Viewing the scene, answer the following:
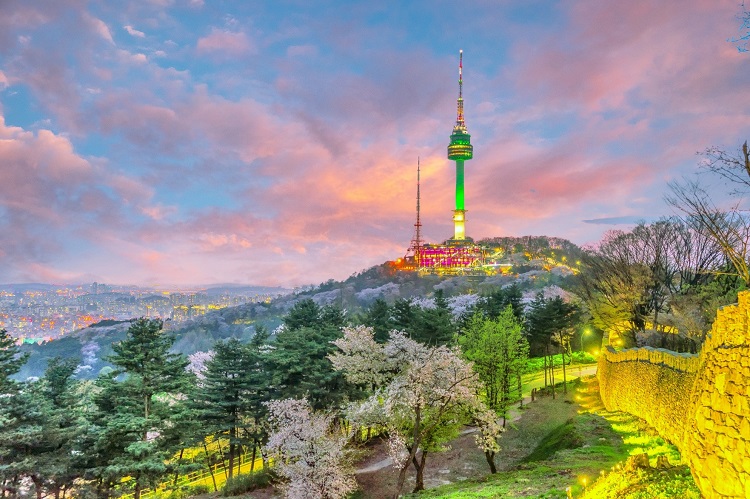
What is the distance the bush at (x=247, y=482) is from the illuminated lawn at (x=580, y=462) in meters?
10.7

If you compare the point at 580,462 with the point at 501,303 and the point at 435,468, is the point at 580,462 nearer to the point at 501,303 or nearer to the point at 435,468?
the point at 435,468

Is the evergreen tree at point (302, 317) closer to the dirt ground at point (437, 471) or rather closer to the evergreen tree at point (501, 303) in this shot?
the dirt ground at point (437, 471)

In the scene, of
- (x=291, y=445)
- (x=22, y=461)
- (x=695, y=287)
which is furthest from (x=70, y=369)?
(x=695, y=287)

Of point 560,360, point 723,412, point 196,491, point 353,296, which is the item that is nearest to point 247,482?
point 196,491

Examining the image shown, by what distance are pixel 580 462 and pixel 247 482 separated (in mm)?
16889

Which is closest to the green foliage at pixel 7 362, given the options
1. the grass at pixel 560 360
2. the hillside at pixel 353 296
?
the grass at pixel 560 360

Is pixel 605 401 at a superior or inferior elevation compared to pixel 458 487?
superior

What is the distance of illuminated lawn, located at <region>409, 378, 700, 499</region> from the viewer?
8852mm

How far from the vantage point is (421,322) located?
31672mm

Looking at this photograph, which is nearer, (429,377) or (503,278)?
(429,377)

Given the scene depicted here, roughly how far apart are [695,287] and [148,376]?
108ft

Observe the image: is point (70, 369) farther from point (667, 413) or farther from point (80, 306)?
point (80, 306)

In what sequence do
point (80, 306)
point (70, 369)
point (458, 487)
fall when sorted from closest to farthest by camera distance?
point (458, 487) < point (70, 369) < point (80, 306)

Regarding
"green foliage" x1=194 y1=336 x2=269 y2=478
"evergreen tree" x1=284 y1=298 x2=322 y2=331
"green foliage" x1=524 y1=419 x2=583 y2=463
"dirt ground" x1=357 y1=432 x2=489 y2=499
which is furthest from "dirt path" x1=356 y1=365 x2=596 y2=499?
"evergreen tree" x1=284 y1=298 x2=322 y2=331
